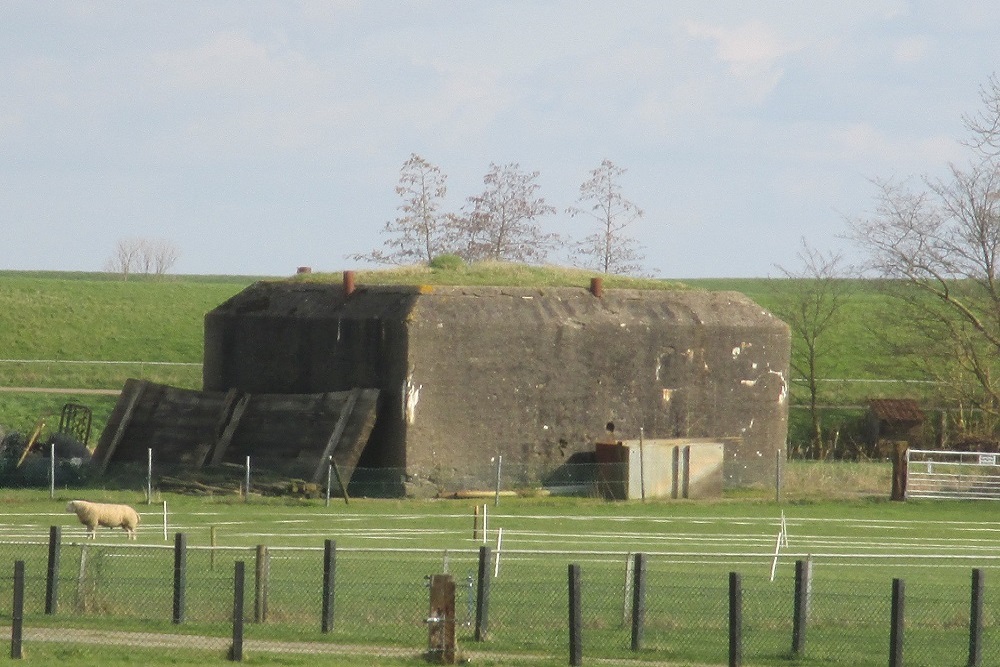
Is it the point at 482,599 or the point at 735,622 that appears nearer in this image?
the point at 735,622

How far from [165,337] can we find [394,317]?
44678 millimetres

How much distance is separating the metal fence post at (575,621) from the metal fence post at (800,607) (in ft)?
7.50

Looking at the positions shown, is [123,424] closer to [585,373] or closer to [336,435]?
[336,435]

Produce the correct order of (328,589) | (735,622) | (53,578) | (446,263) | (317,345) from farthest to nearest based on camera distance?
(446,263) < (317,345) < (53,578) < (328,589) < (735,622)

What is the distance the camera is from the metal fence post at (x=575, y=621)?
639 inches

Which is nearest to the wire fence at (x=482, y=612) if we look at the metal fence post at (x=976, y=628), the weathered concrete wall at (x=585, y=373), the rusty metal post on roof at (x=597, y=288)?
the metal fence post at (x=976, y=628)

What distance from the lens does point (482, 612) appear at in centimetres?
1770

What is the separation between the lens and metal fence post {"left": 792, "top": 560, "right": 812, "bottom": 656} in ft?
55.7

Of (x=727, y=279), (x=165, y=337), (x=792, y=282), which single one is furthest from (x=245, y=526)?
(x=727, y=279)

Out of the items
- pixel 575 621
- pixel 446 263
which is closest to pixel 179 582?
pixel 575 621

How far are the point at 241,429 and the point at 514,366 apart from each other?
250 inches

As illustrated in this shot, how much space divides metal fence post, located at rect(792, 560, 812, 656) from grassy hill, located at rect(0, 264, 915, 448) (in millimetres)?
22118

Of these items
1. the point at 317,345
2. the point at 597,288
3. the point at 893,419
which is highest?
the point at 597,288

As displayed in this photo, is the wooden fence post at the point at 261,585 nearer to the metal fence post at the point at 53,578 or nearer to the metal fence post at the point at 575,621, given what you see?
the metal fence post at the point at 53,578
